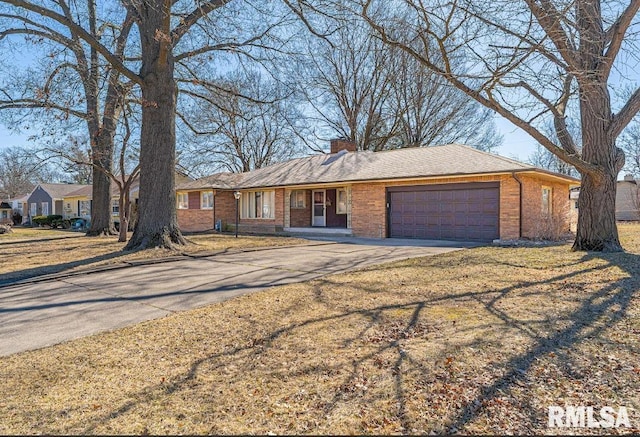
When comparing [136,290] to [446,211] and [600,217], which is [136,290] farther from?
[446,211]

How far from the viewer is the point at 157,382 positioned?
11.3 ft

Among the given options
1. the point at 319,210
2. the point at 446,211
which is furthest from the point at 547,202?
the point at 319,210

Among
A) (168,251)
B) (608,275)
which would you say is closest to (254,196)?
(168,251)

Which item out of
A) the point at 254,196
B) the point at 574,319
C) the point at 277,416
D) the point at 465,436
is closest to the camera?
the point at 465,436

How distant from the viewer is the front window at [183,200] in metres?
26.3

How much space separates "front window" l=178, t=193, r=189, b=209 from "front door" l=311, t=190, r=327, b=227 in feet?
29.9

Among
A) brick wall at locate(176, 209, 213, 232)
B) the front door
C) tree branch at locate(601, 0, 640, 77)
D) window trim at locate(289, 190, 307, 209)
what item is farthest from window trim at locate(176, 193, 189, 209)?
tree branch at locate(601, 0, 640, 77)

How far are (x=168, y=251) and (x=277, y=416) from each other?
29.9 ft

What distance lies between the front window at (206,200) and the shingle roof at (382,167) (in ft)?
1.98

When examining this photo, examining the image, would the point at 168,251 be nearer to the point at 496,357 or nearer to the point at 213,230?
the point at 496,357

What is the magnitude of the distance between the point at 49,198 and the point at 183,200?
25.4 meters

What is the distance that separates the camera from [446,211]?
1606 cm

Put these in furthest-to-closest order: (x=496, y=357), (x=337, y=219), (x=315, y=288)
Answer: (x=337, y=219)
(x=315, y=288)
(x=496, y=357)

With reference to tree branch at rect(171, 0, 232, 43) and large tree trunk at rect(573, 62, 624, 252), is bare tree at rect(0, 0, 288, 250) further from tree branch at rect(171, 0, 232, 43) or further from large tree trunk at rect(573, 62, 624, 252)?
large tree trunk at rect(573, 62, 624, 252)
